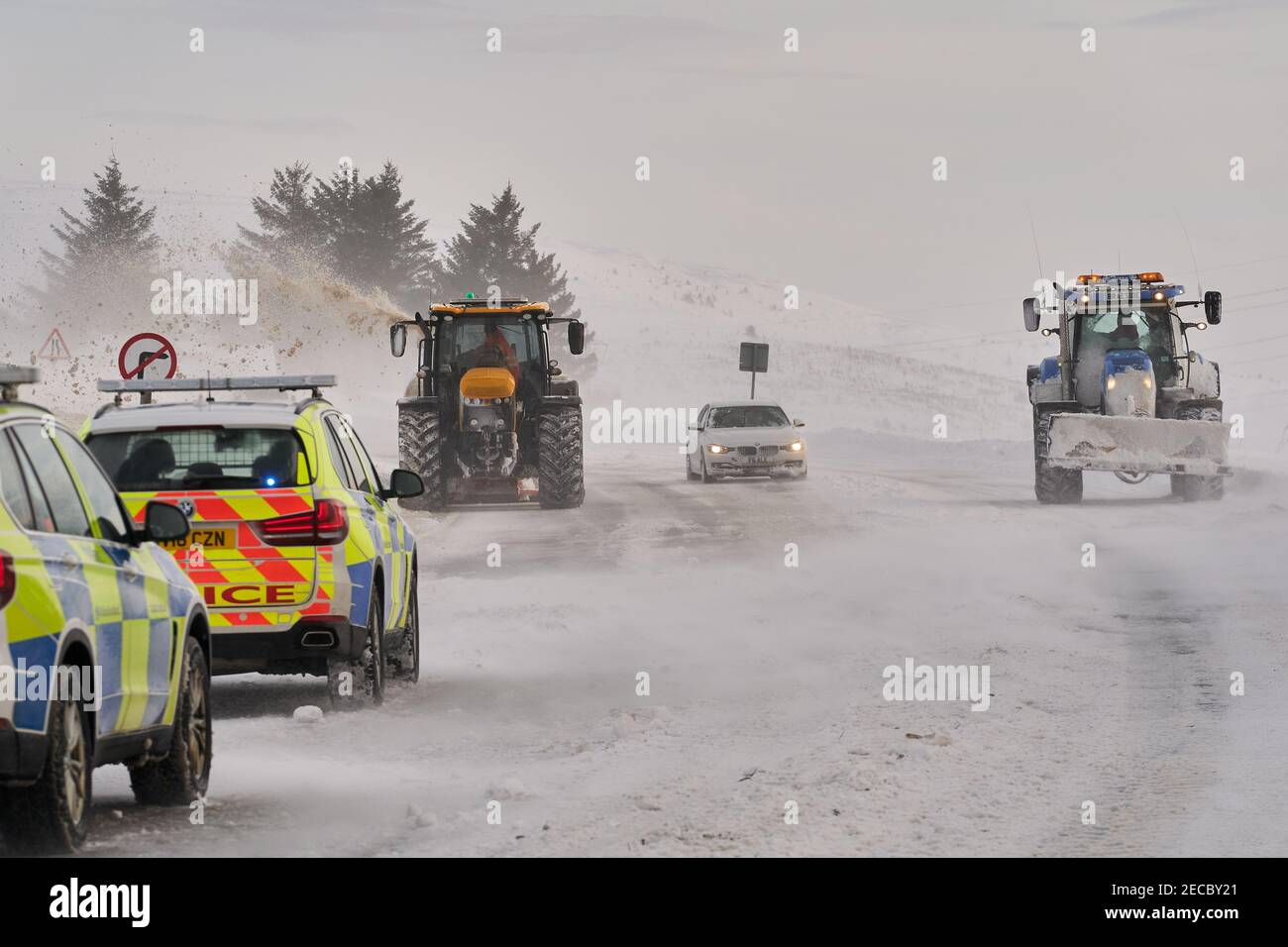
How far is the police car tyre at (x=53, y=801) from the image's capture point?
7008 millimetres

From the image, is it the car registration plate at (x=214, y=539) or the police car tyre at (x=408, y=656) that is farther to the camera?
the police car tyre at (x=408, y=656)

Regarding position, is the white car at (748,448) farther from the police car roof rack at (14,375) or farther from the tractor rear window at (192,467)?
the police car roof rack at (14,375)

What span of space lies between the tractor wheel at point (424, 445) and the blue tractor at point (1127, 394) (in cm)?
805

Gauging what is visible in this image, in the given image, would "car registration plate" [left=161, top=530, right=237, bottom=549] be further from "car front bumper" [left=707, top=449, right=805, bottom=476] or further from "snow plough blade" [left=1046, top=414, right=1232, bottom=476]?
"car front bumper" [left=707, top=449, right=805, bottom=476]

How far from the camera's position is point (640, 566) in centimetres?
2025

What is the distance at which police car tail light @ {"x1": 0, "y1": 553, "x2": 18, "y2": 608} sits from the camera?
660cm

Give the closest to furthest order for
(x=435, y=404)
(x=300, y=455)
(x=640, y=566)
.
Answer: (x=300, y=455) < (x=640, y=566) < (x=435, y=404)

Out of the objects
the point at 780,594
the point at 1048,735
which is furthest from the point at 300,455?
the point at 780,594

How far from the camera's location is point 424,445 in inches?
1121

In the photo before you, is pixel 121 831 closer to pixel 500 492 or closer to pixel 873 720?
pixel 873 720

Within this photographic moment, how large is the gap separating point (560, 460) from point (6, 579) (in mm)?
22222

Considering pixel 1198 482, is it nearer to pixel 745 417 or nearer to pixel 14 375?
pixel 745 417

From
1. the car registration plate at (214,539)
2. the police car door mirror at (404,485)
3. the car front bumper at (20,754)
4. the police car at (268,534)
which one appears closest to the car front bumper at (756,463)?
the police car door mirror at (404,485)
